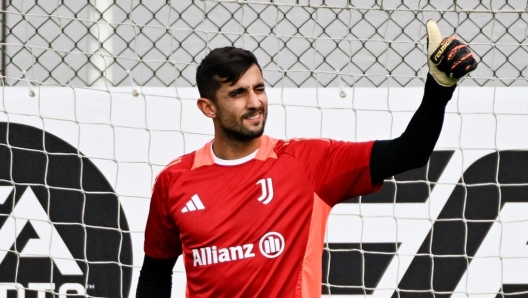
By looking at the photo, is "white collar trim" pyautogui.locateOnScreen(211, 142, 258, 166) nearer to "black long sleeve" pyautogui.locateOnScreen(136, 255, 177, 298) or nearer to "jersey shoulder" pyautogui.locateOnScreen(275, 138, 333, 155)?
"jersey shoulder" pyautogui.locateOnScreen(275, 138, 333, 155)

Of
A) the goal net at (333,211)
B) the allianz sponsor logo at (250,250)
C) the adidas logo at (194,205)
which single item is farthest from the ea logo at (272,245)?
the goal net at (333,211)

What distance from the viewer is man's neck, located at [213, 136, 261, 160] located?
2.73 metres

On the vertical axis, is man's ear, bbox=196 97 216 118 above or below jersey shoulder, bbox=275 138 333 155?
above

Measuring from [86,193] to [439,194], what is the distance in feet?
5.00

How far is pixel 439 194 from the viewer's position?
386 cm

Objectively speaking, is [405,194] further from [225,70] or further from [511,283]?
[225,70]

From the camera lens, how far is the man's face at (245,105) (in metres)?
2.62

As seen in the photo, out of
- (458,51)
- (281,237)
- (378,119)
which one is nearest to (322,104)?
(378,119)

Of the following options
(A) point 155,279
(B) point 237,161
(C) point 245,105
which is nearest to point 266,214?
(B) point 237,161

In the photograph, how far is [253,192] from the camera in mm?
2658

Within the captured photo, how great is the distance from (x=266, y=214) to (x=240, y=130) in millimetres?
258

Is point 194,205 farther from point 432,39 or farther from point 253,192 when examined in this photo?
point 432,39

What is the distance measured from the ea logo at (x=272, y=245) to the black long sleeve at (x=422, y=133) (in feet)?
1.30

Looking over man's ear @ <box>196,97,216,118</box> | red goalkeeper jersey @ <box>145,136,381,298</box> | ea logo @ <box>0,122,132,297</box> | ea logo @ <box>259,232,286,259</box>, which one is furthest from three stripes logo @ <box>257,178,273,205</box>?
ea logo @ <box>0,122,132,297</box>
